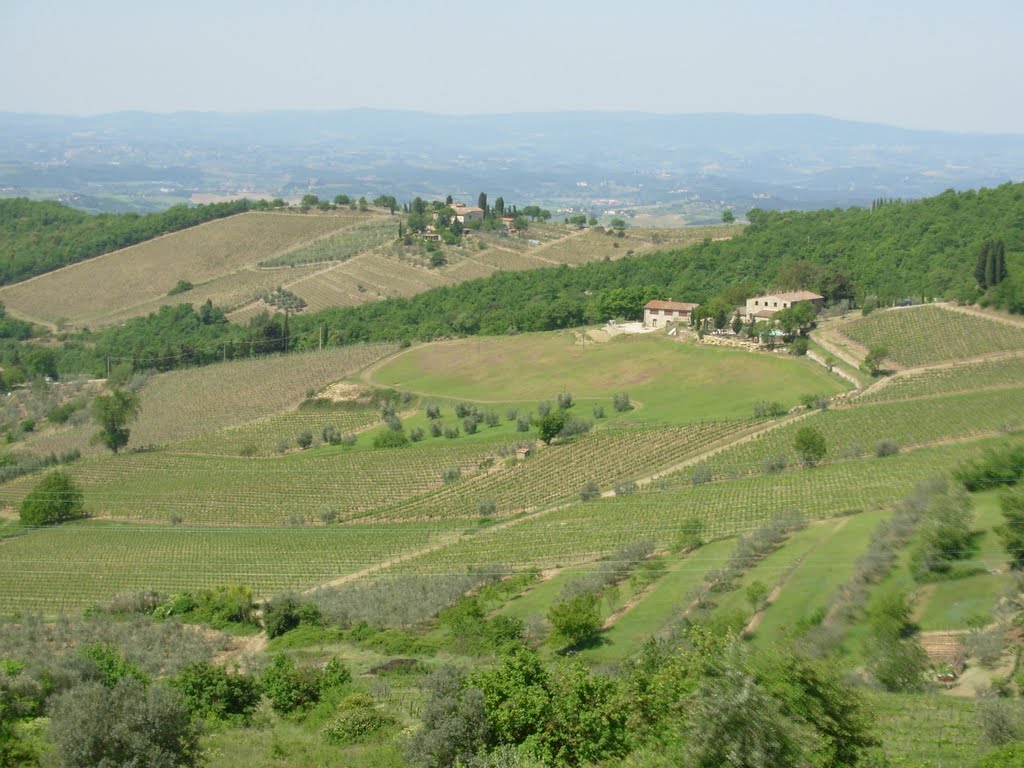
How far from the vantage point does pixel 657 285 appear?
232 ft

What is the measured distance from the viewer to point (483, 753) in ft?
46.9

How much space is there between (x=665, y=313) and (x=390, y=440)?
2320 cm

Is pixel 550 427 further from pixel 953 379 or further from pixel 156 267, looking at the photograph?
pixel 156 267

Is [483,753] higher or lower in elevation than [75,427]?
higher

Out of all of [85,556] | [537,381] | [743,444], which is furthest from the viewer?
[537,381]

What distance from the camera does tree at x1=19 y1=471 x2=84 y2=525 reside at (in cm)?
3894

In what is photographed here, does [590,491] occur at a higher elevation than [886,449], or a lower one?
lower

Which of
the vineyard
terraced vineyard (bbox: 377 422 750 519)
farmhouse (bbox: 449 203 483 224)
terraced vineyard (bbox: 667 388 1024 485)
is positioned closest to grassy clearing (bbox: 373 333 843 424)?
terraced vineyard (bbox: 377 422 750 519)

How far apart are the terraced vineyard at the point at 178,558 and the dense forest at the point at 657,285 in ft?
106

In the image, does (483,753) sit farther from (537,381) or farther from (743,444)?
(537,381)

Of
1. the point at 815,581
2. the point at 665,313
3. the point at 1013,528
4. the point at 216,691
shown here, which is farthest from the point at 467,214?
the point at 216,691

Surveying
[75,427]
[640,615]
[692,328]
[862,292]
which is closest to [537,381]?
[692,328]

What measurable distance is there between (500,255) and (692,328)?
3531 centimetres

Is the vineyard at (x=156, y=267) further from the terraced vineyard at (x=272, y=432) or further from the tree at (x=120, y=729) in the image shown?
the tree at (x=120, y=729)
